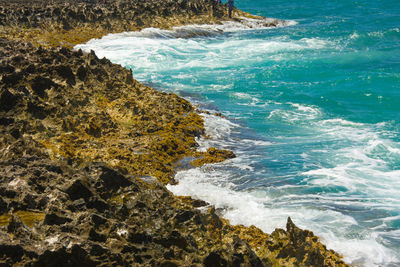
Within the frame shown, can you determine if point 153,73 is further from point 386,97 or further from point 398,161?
point 398,161

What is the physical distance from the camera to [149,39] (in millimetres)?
29703

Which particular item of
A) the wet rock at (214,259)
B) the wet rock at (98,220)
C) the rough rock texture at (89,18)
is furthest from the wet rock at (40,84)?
the rough rock texture at (89,18)

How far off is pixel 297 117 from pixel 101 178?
1092 cm

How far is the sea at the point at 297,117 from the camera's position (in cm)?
832

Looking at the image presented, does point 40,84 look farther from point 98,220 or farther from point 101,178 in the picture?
point 98,220

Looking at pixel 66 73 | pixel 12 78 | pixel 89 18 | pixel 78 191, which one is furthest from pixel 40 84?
pixel 89 18

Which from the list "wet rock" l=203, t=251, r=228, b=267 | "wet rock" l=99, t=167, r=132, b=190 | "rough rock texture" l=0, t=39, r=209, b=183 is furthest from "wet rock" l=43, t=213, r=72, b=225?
"rough rock texture" l=0, t=39, r=209, b=183

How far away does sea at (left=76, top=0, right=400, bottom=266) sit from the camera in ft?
27.3

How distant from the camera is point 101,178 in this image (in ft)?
20.2

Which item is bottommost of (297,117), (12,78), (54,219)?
(297,117)

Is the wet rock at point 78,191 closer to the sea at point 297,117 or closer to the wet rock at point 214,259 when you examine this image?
the wet rock at point 214,259

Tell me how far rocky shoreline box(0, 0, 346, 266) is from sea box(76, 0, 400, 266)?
0.96m

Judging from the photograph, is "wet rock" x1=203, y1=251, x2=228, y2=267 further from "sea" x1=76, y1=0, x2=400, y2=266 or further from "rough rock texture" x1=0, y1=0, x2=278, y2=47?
"rough rock texture" x1=0, y1=0, x2=278, y2=47

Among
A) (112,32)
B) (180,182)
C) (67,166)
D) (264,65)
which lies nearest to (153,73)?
(264,65)
